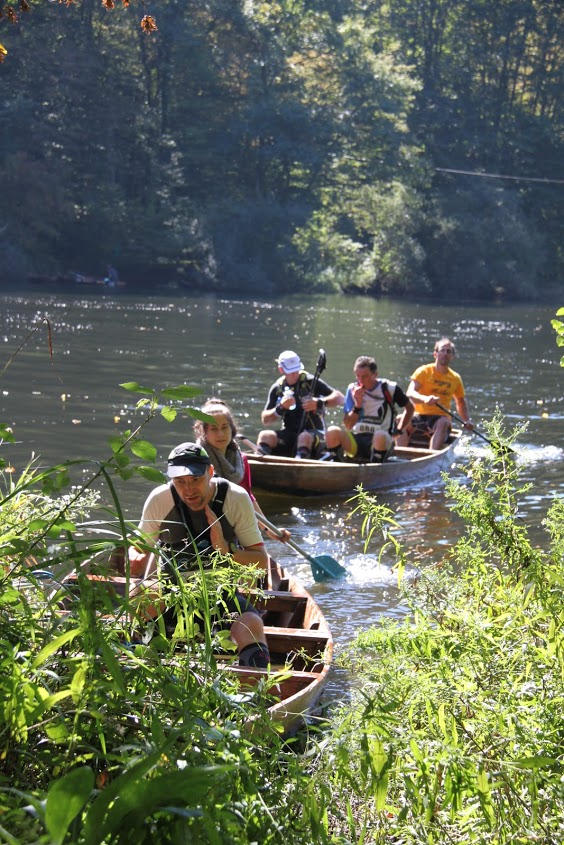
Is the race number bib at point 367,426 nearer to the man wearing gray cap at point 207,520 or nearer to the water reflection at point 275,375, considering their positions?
the water reflection at point 275,375

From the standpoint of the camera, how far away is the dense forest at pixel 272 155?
44.7 meters

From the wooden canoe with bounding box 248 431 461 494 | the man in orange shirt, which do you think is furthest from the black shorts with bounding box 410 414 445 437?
the wooden canoe with bounding box 248 431 461 494

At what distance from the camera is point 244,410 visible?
55.7ft

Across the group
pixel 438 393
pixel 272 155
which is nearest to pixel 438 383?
pixel 438 393

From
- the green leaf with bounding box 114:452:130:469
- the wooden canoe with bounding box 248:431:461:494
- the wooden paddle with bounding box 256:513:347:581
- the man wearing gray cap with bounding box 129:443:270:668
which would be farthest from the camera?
the wooden canoe with bounding box 248:431:461:494

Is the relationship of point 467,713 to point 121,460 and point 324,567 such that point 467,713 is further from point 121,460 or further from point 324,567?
point 324,567

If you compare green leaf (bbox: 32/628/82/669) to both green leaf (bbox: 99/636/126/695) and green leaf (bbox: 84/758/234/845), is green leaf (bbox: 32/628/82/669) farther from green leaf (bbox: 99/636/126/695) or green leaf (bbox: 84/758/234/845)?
green leaf (bbox: 84/758/234/845)

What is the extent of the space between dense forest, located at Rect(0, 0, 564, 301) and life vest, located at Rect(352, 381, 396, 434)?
3173 cm

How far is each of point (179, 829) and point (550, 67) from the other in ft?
207

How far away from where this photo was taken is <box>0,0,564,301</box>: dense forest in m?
44.7

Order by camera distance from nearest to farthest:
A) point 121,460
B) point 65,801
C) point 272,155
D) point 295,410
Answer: point 65,801 → point 121,460 → point 295,410 → point 272,155

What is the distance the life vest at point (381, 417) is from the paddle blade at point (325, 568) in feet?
10.5

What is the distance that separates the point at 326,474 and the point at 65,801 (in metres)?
9.42

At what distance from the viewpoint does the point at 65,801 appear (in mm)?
1907
